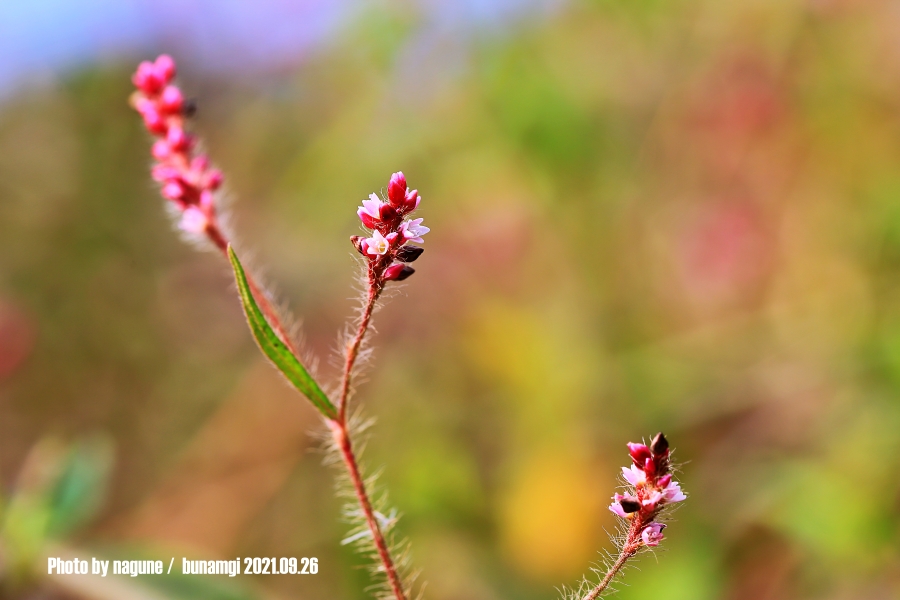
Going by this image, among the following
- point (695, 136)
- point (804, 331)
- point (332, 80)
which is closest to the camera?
point (804, 331)

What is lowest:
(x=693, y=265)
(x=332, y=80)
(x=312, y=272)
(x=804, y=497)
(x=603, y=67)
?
(x=804, y=497)

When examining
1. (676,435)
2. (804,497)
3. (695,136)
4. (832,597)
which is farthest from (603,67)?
(832,597)

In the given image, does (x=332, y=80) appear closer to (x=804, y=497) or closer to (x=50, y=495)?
(x=50, y=495)

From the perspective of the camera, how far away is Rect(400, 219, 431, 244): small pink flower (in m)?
0.98

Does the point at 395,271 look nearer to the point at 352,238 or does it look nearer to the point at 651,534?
the point at 352,238

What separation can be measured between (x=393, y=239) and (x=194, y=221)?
434 mm

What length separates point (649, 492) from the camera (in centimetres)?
93

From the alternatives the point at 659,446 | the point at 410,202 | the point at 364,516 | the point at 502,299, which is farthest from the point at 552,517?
the point at 410,202

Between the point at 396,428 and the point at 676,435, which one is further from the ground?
the point at 396,428

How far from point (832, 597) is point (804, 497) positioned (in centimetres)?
30

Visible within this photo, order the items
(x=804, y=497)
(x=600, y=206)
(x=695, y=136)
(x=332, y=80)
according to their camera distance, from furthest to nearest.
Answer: (x=332, y=80) → (x=695, y=136) → (x=600, y=206) → (x=804, y=497)

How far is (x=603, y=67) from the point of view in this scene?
12.4ft

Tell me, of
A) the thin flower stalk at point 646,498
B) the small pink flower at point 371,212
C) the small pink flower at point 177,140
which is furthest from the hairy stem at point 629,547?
the small pink flower at point 177,140

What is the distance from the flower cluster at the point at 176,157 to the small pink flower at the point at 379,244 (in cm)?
39
